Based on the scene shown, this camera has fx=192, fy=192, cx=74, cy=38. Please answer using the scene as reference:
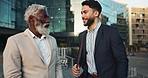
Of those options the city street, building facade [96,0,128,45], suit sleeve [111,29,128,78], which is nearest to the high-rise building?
building facade [96,0,128,45]

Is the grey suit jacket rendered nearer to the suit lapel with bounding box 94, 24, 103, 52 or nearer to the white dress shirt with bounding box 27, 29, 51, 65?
the white dress shirt with bounding box 27, 29, 51, 65

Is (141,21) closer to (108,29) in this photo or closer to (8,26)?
(8,26)

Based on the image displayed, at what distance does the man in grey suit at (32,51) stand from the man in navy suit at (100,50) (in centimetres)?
53

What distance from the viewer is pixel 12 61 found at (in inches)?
85.0

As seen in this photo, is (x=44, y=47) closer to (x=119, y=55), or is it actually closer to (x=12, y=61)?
(x=12, y=61)

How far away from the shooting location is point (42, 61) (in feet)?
7.70

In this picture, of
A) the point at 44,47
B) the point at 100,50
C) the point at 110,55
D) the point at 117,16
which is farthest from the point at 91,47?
the point at 117,16

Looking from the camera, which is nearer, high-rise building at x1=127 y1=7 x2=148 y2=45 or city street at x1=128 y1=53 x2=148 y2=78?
city street at x1=128 y1=53 x2=148 y2=78

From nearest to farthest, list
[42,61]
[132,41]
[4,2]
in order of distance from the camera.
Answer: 1. [42,61]
2. [4,2]
3. [132,41]

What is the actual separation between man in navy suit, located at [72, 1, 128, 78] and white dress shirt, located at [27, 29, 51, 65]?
538 millimetres

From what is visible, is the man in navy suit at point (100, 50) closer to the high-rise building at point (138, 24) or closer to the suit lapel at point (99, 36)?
the suit lapel at point (99, 36)

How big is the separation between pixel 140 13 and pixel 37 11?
87.0m

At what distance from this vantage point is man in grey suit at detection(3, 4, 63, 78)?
218cm

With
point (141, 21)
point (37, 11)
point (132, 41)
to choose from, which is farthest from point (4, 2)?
point (141, 21)
